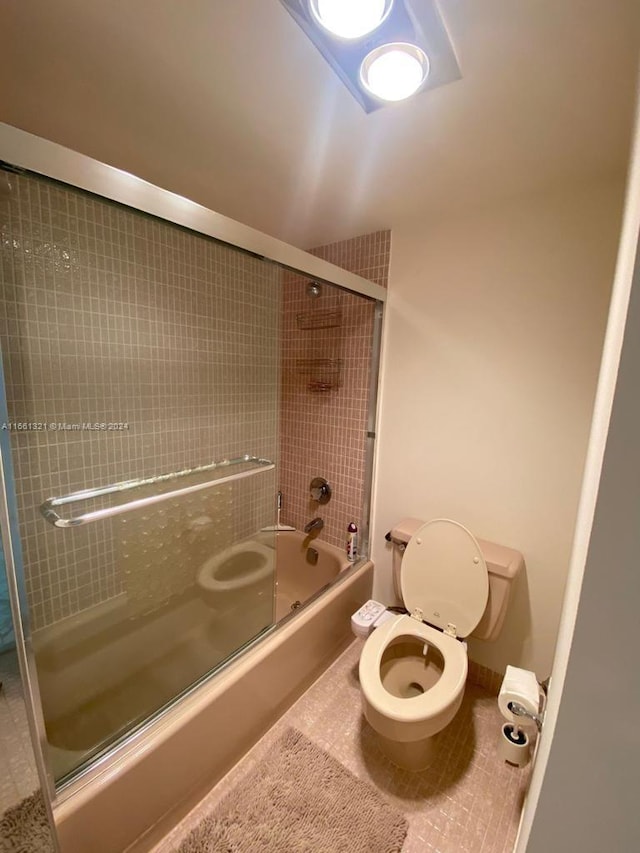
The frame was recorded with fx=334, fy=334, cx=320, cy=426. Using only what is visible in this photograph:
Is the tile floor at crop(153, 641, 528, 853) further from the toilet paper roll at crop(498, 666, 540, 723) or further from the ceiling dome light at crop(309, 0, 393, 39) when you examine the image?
the ceiling dome light at crop(309, 0, 393, 39)

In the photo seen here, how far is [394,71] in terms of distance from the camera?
0.86 m

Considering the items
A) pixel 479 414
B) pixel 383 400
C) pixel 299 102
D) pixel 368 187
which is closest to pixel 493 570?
pixel 479 414

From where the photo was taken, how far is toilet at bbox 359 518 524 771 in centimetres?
127

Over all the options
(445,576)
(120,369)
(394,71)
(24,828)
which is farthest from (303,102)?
(24,828)

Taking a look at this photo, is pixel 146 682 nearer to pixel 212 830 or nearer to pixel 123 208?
pixel 212 830

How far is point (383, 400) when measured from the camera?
6.05 feet

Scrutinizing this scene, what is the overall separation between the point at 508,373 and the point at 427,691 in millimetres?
1291

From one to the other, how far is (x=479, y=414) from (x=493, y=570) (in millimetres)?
675

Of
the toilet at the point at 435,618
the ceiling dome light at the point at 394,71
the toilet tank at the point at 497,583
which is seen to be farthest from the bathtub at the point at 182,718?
the ceiling dome light at the point at 394,71

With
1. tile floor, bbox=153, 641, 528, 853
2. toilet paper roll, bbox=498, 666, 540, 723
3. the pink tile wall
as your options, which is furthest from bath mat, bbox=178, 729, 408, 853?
the pink tile wall

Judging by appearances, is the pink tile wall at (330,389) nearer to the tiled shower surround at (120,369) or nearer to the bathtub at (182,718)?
the tiled shower surround at (120,369)

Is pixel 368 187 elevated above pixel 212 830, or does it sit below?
above

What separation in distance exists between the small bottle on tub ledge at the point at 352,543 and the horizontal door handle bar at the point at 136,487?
1.93 feet

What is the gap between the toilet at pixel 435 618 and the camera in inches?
50.1
